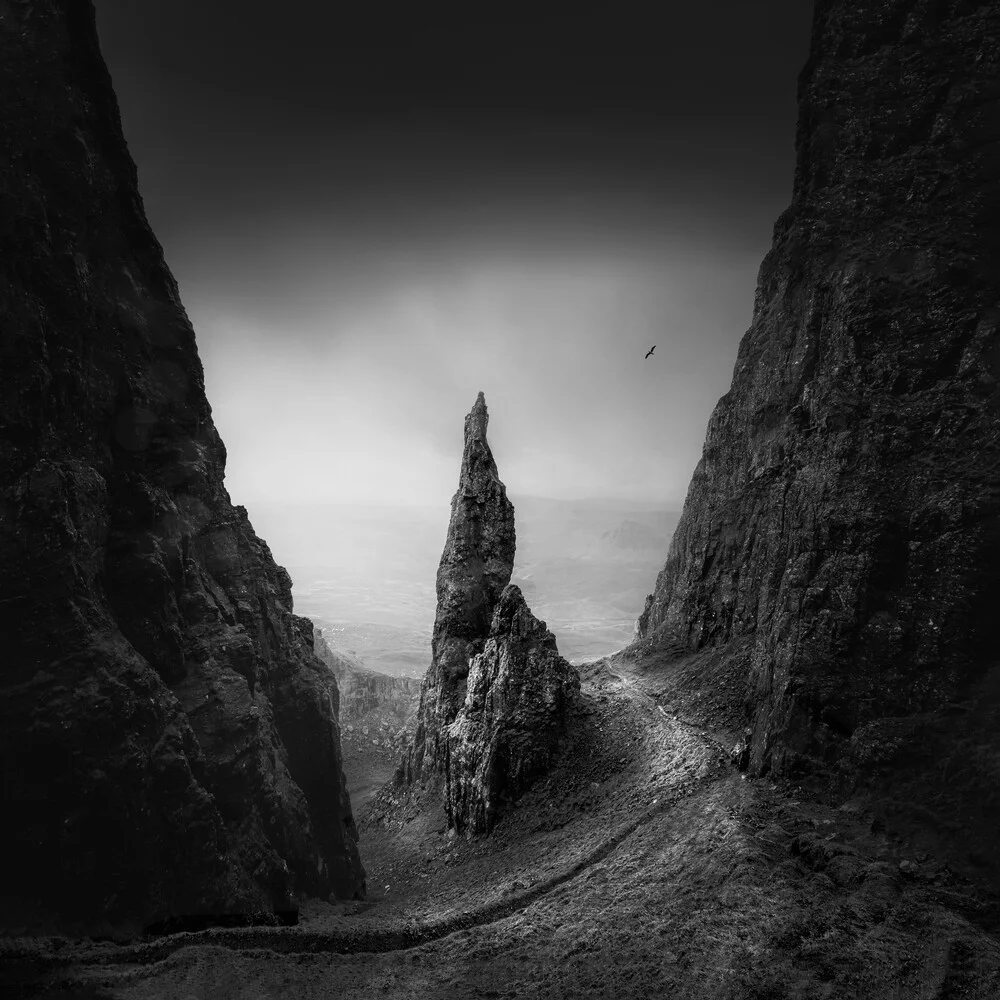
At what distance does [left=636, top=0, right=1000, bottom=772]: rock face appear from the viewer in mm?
30625

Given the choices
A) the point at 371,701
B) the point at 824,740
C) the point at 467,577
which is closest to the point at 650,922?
the point at 824,740

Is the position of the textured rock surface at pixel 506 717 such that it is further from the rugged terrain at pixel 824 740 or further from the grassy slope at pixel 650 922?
the grassy slope at pixel 650 922

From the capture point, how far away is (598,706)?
52062 millimetres

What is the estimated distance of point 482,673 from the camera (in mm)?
50938

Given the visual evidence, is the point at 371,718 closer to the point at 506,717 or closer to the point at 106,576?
the point at 506,717

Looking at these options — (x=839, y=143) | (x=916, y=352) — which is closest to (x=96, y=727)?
(x=916, y=352)

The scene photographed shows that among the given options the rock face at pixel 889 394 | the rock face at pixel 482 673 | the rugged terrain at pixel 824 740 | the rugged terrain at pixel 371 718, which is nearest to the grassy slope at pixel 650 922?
the rugged terrain at pixel 824 740

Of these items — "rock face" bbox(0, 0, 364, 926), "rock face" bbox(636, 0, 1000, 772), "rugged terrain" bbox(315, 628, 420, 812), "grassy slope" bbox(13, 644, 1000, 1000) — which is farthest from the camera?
"rugged terrain" bbox(315, 628, 420, 812)

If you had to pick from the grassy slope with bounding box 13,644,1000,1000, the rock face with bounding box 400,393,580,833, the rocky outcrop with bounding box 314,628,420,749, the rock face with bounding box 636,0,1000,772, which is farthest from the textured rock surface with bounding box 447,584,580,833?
the rocky outcrop with bounding box 314,628,420,749

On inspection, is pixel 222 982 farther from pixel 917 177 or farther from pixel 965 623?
pixel 917 177

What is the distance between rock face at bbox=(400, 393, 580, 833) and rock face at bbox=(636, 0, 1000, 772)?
55.7 ft

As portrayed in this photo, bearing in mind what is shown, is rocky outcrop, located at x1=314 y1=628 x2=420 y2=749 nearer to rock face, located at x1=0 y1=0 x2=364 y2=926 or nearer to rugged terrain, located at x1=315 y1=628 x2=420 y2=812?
rugged terrain, located at x1=315 y1=628 x2=420 y2=812

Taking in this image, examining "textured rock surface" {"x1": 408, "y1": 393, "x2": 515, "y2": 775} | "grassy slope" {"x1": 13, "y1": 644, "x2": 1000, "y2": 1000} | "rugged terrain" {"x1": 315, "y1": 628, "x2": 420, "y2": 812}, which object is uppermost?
"textured rock surface" {"x1": 408, "y1": 393, "x2": 515, "y2": 775}

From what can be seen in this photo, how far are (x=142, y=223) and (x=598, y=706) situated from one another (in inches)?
2014
